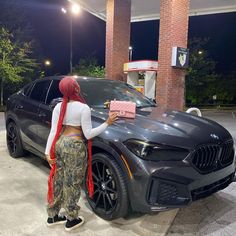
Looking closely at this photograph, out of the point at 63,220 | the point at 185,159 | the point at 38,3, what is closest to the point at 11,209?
the point at 63,220

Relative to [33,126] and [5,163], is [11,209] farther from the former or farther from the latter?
[5,163]

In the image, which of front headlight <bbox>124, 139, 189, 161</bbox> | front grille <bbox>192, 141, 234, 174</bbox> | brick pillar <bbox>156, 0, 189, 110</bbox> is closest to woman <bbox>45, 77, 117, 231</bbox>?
front headlight <bbox>124, 139, 189, 161</bbox>

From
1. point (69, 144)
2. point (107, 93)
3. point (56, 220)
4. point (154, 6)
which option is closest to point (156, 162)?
point (69, 144)

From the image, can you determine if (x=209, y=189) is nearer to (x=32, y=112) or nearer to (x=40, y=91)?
(x=32, y=112)

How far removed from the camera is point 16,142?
5.23m

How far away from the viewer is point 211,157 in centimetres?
296

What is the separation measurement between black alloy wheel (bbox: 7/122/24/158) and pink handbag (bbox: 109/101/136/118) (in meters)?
2.75

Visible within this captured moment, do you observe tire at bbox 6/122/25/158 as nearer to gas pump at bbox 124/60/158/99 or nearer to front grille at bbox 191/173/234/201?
front grille at bbox 191/173/234/201

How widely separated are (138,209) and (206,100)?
94.3 ft

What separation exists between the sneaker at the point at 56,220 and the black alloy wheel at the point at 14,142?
2408mm

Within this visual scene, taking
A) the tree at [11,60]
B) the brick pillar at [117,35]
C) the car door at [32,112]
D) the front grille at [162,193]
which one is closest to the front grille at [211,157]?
the front grille at [162,193]

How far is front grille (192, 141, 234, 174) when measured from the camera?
2812 millimetres

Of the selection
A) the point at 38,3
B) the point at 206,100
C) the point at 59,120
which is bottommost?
the point at 206,100

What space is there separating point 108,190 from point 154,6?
12.3 metres
